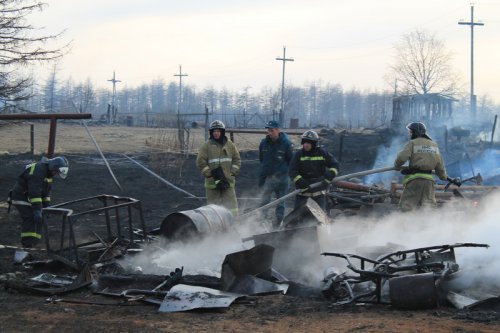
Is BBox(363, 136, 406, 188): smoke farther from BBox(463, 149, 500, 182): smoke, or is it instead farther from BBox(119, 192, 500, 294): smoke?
BBox(119, 192, 500, 294): smoke

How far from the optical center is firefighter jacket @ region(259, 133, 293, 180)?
11336 millimetres

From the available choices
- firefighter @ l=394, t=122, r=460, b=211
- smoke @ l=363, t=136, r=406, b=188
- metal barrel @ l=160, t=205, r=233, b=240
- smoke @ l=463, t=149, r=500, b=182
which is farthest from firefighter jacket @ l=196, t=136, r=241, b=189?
smoke @ l=463, t=149, r=500, b=182

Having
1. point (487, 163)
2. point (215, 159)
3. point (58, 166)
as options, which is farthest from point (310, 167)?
point (487, 163)

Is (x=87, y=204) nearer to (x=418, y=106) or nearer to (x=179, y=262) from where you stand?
(x=179, y=262)

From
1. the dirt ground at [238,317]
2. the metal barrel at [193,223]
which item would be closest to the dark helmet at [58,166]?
the dirt ground at [238,317]

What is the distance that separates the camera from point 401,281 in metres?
6.25

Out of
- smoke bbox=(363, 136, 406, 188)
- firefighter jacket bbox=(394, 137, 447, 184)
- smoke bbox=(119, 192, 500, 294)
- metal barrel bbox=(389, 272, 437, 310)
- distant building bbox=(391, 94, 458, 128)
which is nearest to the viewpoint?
metal barrel bbox=(389, 272, 437, 310)

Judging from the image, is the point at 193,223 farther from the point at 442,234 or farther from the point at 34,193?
the point at 442,234

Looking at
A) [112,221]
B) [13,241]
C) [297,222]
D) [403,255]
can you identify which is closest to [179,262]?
[297,222]

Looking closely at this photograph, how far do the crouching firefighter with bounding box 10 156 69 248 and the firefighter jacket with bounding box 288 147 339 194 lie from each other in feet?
11.8

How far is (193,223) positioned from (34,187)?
2.84m

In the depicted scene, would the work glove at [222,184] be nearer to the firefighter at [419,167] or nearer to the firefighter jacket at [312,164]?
the firefighter jacket at [312,164]

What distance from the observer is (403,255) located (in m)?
7.15

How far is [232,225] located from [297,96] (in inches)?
5176
